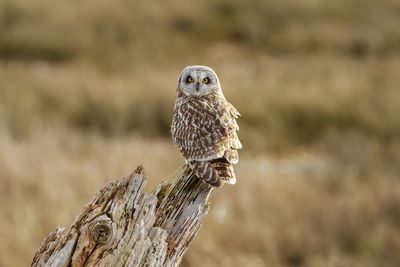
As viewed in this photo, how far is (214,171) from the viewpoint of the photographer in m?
2.54

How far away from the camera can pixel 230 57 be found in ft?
59.4

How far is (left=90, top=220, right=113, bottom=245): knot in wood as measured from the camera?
2184 mm

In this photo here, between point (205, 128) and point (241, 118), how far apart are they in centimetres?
868

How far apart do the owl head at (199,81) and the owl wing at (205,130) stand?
0.07 meters

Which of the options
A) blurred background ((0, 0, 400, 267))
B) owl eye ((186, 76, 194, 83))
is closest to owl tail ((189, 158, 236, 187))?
owl eye ((186, 76, 194, 83))

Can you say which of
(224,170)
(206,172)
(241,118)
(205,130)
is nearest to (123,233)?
(206,172)

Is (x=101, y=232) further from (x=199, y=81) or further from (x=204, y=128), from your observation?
(x=199, y=81)

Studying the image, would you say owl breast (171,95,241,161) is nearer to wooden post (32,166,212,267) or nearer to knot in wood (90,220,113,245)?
wooden post (32,166,212,267)

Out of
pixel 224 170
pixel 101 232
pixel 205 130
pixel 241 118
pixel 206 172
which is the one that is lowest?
pixel 101 232

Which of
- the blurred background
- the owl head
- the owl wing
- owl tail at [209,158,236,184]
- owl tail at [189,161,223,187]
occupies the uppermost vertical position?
the blurred background

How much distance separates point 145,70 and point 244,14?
21.3 ft

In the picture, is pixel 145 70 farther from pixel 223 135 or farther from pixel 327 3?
pixel 223 135

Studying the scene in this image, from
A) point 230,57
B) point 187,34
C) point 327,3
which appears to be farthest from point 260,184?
point 327,3

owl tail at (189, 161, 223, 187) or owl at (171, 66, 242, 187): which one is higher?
owl at (171, 66, 242, 187)
